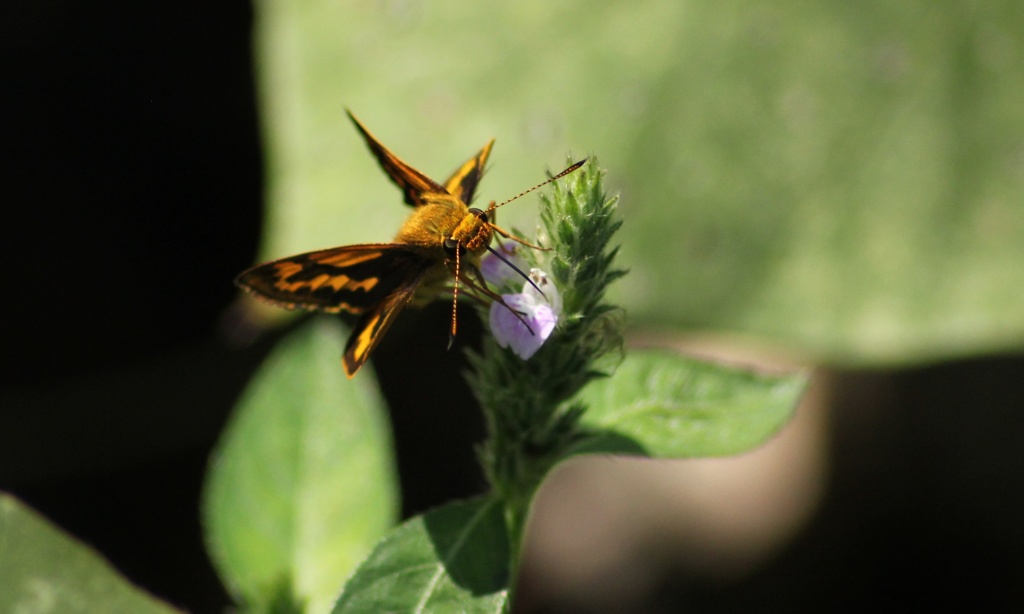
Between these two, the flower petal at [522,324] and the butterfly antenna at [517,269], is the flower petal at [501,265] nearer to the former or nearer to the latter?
the butterfly antenna at [517,269]

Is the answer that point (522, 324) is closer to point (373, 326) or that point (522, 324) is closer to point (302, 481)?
point (373, 326)

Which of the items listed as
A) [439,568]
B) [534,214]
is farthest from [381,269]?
[534,214]

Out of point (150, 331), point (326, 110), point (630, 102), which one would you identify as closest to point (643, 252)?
point (630, 102)

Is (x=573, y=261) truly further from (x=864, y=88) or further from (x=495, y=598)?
(x=864, y=88)

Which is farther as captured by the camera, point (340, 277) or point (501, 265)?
point (501, 265)

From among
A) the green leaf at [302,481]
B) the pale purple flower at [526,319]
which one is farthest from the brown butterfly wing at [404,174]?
the green leaf at [302,481]

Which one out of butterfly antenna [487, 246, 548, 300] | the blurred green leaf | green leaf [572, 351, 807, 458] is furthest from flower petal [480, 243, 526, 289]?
the blurred green leaf
